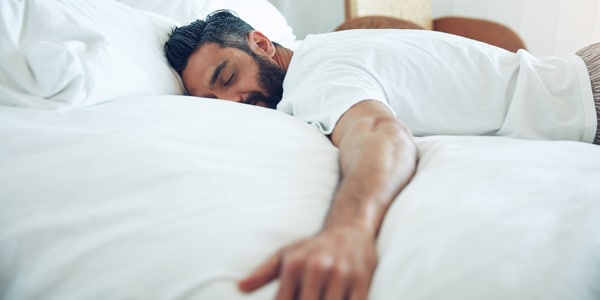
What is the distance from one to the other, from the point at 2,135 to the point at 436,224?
516 mm

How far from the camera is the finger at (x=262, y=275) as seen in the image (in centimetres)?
43

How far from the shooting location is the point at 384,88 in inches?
35.9

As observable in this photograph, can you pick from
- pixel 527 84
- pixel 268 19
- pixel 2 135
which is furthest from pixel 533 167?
pixel 268 19

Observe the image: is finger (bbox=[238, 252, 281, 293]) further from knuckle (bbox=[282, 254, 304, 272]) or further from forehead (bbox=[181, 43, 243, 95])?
forehead (bbox=[181, 43, 243, 95])

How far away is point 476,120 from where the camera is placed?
3.12ft

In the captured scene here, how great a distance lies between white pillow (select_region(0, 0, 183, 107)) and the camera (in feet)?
2.64

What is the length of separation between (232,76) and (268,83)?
80 millimetres

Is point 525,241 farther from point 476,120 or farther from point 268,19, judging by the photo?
point 268,19

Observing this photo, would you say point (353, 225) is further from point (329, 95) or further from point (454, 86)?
point (454, 86)

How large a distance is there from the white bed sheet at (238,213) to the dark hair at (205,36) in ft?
1.44

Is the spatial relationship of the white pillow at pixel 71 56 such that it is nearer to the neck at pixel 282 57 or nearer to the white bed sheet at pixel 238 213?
the white bed sheet at pixel 238 213

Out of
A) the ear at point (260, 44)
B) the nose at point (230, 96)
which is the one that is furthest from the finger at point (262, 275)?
the ear at point (260, 44)

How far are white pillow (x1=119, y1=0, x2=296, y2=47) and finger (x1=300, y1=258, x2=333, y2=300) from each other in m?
1.09

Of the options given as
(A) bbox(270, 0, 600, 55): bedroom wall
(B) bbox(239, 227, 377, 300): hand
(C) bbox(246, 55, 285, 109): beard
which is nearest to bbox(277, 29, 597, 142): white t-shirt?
(C) bbox(246, 55, 285, 109): beard
